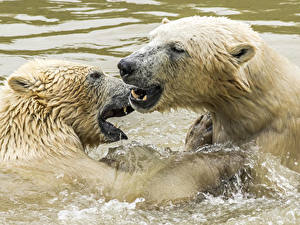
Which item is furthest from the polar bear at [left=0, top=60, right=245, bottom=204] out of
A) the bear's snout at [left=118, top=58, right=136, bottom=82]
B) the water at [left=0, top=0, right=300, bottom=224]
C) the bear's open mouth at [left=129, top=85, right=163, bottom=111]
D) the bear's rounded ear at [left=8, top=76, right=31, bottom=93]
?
the bear's snout at [left=118, top=58, right=136, bottom=82]

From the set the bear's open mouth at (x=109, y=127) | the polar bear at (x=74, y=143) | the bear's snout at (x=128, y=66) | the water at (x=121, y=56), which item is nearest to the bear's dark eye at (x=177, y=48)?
the bear's snout at (x=128, y=66)

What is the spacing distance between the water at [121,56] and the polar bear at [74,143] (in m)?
0.12

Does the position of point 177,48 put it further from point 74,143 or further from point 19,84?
point 19,84

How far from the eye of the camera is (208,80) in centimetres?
608

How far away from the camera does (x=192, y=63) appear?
6066 millimetres

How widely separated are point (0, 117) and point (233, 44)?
2.15m

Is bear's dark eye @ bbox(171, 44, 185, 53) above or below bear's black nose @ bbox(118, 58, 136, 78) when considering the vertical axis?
above

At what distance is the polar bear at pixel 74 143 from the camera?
591cm

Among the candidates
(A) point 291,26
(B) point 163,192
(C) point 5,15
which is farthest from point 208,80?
(C) point 5,15

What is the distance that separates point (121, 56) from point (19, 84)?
425 centimetres

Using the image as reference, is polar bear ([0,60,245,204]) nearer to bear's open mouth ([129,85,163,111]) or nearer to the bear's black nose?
bear's open mouth ([129,85,163,111])

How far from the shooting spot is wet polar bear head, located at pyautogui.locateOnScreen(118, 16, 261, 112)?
5.96 m

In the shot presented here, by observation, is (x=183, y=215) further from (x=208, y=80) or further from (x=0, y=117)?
(x=0, y=117)

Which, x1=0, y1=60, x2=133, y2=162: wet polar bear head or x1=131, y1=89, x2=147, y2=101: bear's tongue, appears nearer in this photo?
x1=0, y1=60, x2=133, y2=162: wet polar bear head
